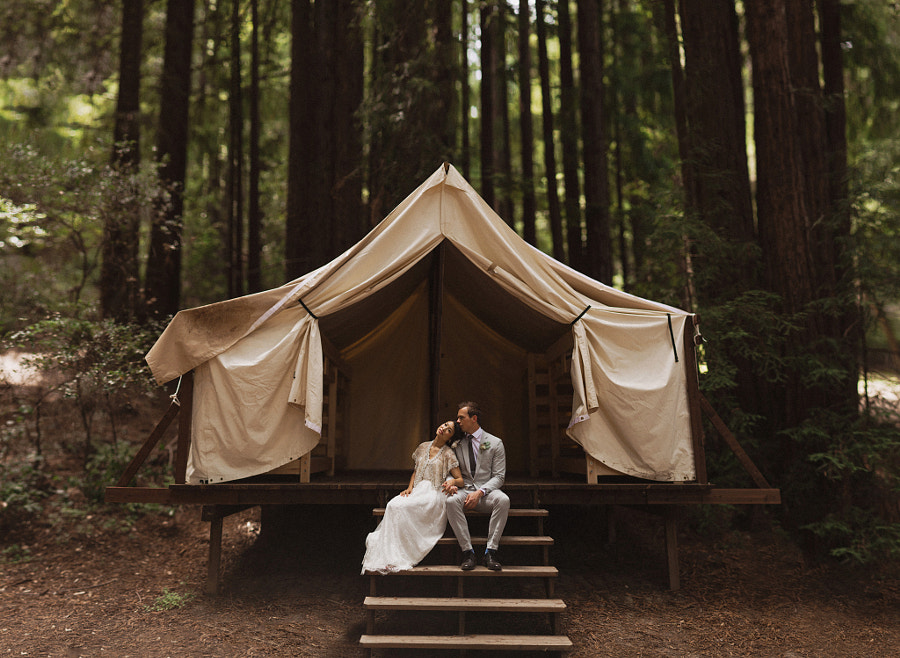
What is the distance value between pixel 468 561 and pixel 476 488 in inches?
21.1

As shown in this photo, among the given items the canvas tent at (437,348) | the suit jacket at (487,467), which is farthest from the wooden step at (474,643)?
the canvas tent at (437,348)

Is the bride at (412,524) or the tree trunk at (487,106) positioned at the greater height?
the tree trunk at (487,106)

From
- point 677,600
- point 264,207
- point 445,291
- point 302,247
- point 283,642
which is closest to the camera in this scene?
point 283,642

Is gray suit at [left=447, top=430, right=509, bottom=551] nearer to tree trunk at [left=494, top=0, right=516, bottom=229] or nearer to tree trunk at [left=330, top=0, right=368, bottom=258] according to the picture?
tree trunk at [left=330, top=0, right=368, bottom=258]

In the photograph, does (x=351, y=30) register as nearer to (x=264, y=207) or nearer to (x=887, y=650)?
(x=264, y=207)

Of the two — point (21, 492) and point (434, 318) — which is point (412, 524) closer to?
point (434, 318)

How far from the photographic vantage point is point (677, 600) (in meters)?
4.96

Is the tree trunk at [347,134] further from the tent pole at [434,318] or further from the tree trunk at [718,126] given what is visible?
the tree trunk at [718,126]

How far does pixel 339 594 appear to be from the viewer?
498cm

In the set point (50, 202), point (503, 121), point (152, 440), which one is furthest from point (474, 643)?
point (503, 121)

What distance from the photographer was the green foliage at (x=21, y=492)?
20.6 feet

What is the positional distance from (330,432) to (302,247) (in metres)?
3.94

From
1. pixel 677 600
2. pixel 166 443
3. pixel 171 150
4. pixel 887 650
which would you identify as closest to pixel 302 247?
pixel 171 150

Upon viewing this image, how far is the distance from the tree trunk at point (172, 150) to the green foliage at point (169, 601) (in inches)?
188
